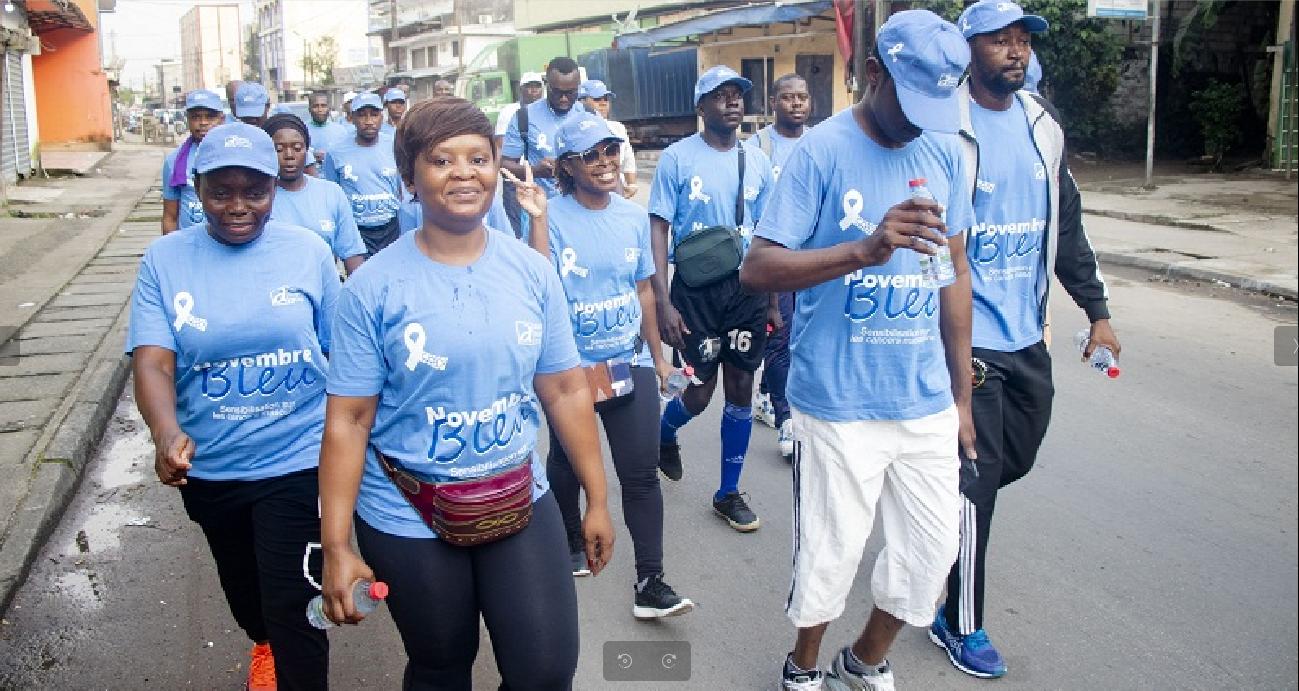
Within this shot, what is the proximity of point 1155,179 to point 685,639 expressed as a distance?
17.4m

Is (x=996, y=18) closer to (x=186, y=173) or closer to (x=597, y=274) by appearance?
(x=597, y=274)

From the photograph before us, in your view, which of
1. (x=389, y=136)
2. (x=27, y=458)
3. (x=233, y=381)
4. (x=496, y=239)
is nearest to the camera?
(x=496, y=239)

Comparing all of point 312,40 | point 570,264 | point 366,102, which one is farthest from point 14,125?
point 312,40

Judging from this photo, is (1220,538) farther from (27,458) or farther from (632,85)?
(632,85)

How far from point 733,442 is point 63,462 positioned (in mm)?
3527

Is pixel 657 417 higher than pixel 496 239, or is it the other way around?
pixel 496 239

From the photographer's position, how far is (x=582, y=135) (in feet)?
14.0

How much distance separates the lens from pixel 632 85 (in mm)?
31875

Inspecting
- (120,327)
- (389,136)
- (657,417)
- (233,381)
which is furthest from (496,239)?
(120,327)

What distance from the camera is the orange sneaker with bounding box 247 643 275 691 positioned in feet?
12.2

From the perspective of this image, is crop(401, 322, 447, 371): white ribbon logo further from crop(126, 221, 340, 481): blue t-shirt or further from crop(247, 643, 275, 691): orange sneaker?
crop(247, 643, 275, 691): orange sneaker

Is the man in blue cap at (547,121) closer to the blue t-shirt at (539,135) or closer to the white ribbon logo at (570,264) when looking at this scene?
the blue t-shirt at (539,135)

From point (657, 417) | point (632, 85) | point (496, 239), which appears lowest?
point (657, 417)

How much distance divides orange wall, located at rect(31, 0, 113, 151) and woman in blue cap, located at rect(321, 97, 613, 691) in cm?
3104
